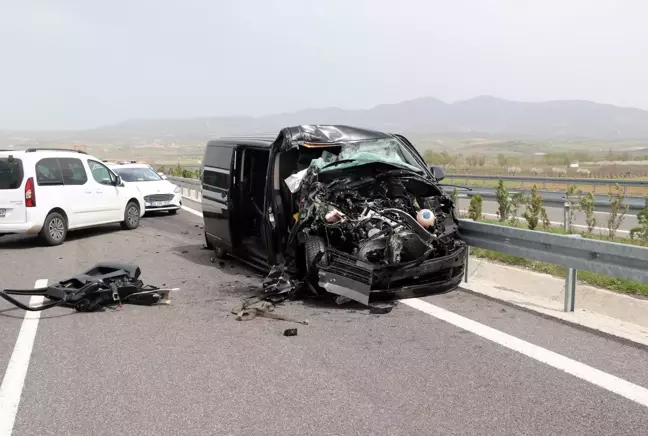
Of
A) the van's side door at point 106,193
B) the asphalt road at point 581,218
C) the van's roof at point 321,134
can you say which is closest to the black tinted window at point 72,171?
the van's side door at point 106,193

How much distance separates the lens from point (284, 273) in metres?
7.29

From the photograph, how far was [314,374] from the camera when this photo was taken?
15.7ft

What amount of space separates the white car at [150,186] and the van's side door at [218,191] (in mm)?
8053

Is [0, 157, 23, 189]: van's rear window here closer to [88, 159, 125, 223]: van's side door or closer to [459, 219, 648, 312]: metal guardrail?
[88, 159, 125, 223]: van's side door

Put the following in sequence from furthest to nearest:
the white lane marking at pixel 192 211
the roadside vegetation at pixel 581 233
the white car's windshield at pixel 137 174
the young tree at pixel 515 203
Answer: the white lane marking at pixel 192 211
the white car's windshield at pixel 137 174
the young tree at pixel 515 203
the roadside vegetation at pixel 581 233

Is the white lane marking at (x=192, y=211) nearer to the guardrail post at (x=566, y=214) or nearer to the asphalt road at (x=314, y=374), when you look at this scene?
the guardrail post at (x=566, y=214)

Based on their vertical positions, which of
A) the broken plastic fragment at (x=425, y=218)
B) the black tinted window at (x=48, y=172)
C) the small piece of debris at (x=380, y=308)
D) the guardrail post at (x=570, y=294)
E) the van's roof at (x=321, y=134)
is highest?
the van's roof at (x=321, y=134)

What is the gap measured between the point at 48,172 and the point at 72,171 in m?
0.70

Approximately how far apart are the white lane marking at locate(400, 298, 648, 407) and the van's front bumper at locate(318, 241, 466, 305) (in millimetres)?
302

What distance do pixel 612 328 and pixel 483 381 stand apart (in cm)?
197

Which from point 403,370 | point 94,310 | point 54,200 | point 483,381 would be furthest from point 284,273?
point 54,200

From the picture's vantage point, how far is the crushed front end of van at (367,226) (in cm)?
672

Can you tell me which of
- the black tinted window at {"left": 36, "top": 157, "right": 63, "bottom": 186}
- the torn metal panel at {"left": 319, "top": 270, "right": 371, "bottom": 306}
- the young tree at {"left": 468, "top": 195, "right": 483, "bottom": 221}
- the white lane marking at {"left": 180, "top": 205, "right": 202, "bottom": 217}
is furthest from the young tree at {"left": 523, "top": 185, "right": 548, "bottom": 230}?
the white lane marking at {"left": 180, "top": 205, "right": 202, "bottom": 217}

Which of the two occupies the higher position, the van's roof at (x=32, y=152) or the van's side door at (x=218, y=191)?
the van's roof at (x=32, y=152)
